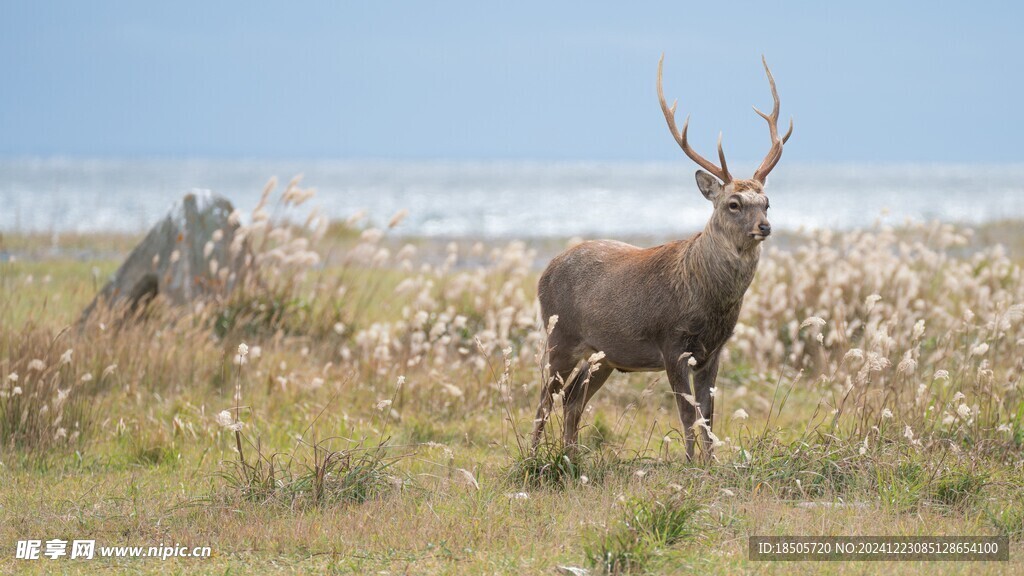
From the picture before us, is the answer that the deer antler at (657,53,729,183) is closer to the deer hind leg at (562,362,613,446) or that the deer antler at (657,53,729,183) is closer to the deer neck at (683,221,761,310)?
the deer neck at (683,221,761,310)

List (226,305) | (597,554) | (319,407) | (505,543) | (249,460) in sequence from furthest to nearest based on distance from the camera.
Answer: (226,305) < (319,407) < (249,460) < (505,543) < (597,554)

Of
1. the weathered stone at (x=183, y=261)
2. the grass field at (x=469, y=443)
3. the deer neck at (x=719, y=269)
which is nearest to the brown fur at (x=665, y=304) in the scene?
the deer neck at (x=719, y=269)

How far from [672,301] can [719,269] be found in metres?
0.36

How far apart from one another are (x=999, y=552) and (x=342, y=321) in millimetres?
7425

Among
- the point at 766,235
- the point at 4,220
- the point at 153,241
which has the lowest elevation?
the point at 4,220

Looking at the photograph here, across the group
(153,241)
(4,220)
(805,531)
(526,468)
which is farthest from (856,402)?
(4,220)

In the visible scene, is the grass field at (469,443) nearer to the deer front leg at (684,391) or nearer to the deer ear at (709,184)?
the deer front leg at (684,391)

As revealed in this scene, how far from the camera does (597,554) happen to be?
525cm

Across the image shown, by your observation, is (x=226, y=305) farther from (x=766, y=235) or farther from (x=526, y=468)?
(x=766, y=235)

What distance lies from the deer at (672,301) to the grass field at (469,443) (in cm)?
39

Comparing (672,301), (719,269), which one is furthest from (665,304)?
(719,269)

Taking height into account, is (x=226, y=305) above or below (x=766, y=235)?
below

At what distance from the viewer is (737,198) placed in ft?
20.7

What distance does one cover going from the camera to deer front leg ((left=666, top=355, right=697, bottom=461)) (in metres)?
6.48
